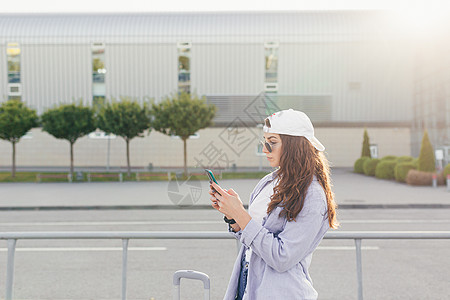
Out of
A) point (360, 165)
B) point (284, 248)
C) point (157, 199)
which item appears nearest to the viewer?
point (284, 248)

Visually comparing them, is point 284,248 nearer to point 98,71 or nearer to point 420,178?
point 420,178

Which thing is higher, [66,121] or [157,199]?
[66,121]

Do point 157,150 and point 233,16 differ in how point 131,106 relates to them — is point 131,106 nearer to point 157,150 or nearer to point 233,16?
point 157,150

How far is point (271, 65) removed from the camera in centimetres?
3422

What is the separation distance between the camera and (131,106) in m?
25.3

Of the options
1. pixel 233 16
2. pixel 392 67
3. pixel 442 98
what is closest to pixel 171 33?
pixel 233 16

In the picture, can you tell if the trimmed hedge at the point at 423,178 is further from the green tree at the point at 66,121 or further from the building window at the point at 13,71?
the building window at the point at 13,71

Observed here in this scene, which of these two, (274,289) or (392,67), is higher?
(392,67)

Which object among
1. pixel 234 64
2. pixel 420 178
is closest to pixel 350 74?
pixel 234 64

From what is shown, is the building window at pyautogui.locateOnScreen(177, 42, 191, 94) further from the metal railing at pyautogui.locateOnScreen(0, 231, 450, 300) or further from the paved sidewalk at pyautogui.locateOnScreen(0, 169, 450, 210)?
the metal railing at pyautogui.locateOnScreen(0, 231, 450, 300)

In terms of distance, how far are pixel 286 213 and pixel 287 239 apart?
0.35ft

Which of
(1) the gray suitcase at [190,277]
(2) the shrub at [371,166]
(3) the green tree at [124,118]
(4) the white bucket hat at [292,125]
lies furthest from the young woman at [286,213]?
(2) the shrub at [371,166]

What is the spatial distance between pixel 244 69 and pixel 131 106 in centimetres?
1161

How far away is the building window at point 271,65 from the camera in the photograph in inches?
1345
